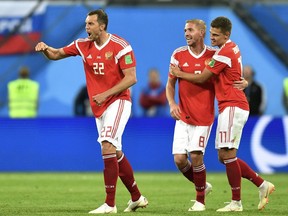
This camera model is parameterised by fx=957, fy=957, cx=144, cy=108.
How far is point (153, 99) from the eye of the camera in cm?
2127

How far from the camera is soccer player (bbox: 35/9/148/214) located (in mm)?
10859

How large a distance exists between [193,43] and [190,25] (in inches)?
9.1

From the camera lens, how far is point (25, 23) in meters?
23.2

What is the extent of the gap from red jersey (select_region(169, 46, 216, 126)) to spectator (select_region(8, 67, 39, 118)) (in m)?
9.73

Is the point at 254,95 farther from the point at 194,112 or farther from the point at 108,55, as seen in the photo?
the point at 108,55

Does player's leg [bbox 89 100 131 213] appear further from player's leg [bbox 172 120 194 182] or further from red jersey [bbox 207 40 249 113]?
red jersey [bbox 207 40 249 113]

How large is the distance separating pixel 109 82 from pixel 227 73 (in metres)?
1.39

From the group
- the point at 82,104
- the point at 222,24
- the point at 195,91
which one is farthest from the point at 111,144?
the point at 82,104

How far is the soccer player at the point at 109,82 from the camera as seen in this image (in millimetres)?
10859

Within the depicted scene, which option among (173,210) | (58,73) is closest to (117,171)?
(173,210)

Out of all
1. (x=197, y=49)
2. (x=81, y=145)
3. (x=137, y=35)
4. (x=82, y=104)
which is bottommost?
(x=81, y=145)

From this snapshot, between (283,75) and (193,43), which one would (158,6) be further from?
(193,43)

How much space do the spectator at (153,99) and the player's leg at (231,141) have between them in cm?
967

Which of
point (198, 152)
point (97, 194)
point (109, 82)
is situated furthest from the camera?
point (97, 194)
